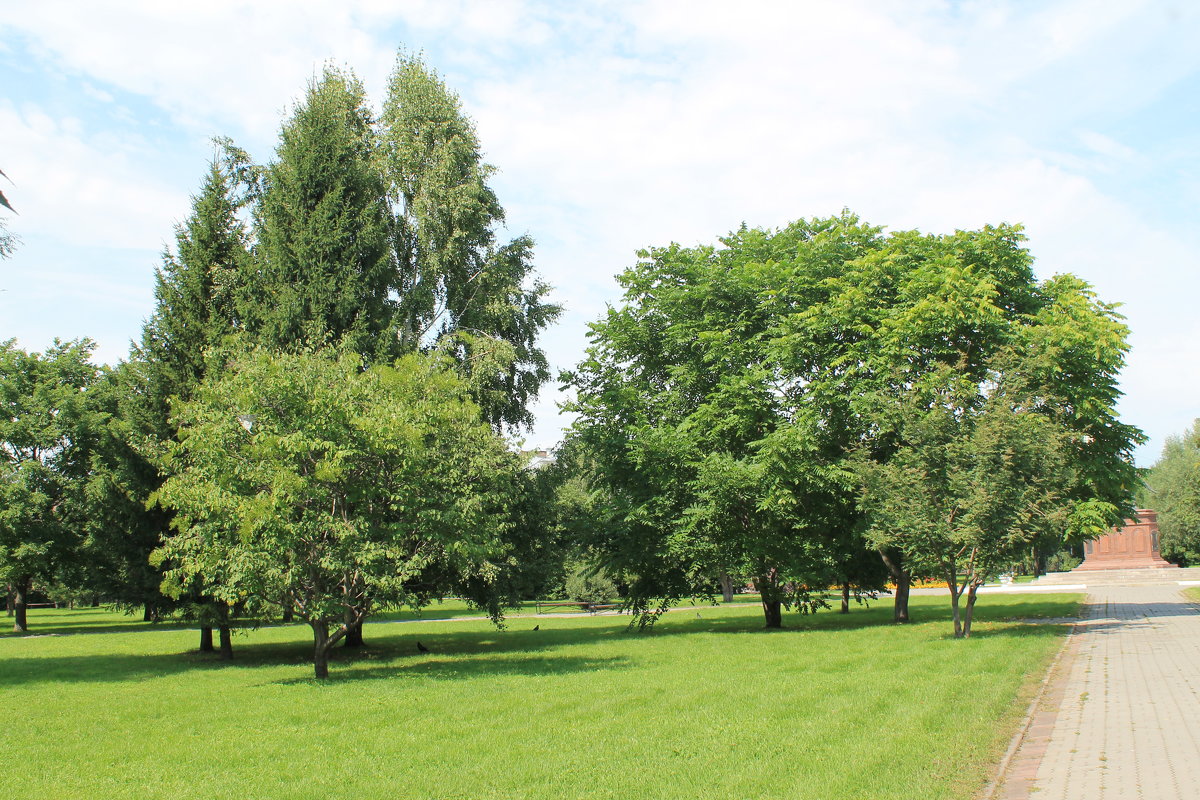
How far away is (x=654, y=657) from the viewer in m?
17.9

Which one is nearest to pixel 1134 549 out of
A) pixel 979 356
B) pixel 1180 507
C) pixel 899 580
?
pixel 1180 507

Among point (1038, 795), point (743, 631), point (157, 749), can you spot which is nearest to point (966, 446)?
point (743, 631)

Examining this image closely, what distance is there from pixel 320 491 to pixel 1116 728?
1148cm

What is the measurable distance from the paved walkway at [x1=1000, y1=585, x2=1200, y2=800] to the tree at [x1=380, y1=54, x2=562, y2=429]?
15758mm

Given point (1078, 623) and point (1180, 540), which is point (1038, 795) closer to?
point (1078, 623)

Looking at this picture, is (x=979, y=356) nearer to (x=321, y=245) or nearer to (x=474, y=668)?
(x=474, y=668)

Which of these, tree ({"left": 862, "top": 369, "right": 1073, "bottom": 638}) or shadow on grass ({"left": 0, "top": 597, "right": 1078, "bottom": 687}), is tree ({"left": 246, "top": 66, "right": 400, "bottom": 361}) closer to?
shadow on grass ({"left": 0, "top": 597, "right": 1078, "bottom": 687})

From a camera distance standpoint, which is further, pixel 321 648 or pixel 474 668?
pixel 474 668

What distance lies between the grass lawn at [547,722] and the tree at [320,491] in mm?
1783

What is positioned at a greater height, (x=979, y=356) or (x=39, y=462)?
(x=979, y=356)

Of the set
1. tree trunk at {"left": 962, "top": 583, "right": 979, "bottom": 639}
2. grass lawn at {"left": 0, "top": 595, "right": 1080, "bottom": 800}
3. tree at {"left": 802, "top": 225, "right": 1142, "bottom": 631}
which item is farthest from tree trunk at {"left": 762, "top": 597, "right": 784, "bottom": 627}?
tree trunk at {"left": 962, "top": 583, "right": 979, "bottom": 639}

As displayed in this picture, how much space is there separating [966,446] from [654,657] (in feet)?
25.0

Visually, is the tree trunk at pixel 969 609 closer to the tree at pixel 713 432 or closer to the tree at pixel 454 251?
the tree at pixel 713 432

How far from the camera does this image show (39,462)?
33875 mm
